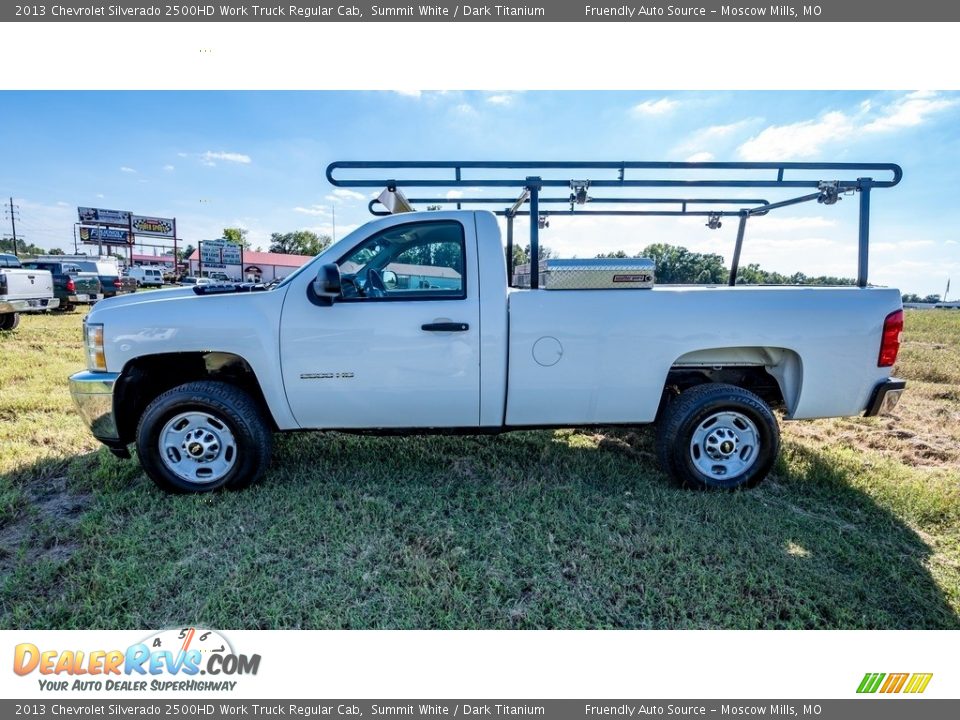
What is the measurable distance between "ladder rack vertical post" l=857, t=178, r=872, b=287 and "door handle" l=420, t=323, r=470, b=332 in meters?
2.97

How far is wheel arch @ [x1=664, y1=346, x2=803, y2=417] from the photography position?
330 cm

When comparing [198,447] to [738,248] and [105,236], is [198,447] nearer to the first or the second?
[738,248]

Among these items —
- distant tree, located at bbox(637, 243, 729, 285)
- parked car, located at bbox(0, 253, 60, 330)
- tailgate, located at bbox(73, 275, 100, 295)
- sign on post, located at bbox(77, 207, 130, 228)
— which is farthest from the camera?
sign on post, located at bbox(77, 207, 130, 228)

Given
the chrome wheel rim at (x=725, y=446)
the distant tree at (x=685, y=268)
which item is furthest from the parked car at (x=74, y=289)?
the chrome wheel rim at (x=725, y=446)

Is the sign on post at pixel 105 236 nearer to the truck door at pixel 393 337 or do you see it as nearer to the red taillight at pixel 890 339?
the truck door at pixel 393 337

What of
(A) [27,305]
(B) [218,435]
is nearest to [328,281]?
(B) [218,435]

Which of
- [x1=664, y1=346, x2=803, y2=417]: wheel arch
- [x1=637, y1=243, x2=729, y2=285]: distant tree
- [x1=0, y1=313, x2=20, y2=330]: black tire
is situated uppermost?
[x1=637, y1=243, x2=729, y2=285]: distant tree

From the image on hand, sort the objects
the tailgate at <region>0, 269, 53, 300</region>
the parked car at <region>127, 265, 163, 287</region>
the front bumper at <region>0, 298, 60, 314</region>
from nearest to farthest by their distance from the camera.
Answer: the front bumper at <region>0, 298, 60, 314</region>
the tailgate at <region>0, 269, 53, 300</region>
the parked car at <region>127, 265, 163, 287</region>

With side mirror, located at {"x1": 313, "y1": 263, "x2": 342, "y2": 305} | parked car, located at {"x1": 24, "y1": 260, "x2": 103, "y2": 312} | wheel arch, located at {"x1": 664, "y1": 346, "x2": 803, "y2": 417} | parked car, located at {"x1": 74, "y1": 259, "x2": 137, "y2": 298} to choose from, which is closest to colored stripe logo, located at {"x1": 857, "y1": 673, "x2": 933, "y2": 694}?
wheel arch, located at {"x1": 664, "y1": 346, "x2": 803, "y2": 417}

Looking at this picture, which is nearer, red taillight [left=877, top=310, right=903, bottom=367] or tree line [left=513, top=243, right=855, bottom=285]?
red taillight [left=877, top=310, right=903, bottom=367]

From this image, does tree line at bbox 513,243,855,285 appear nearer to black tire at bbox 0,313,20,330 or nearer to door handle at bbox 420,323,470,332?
door handle at bbox 420,323,470,332

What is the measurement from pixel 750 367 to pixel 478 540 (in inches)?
92.7

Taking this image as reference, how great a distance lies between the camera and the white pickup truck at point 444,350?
10.2ft

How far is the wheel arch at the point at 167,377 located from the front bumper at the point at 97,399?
0.13ft
